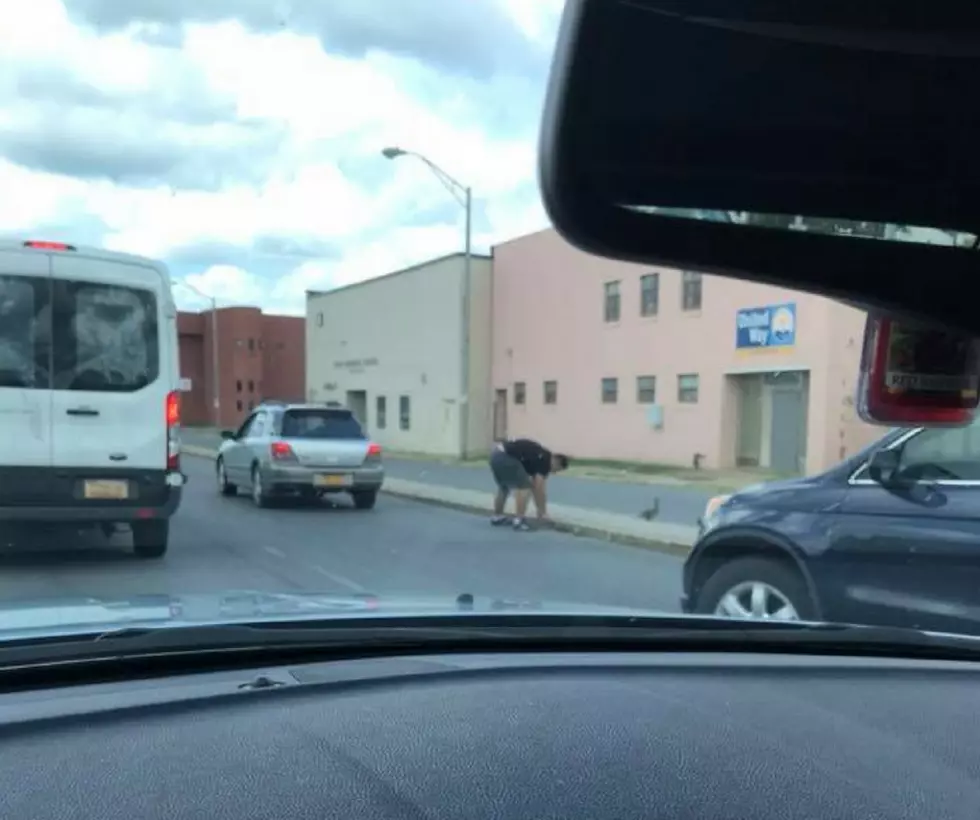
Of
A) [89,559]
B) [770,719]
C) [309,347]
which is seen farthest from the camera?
[309,347]

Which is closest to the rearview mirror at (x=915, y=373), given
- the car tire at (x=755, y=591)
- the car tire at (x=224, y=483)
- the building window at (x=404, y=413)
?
the car tire at (x=755, y=591)

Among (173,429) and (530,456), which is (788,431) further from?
(173,429)

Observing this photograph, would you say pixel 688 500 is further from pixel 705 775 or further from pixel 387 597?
pixel 705 775

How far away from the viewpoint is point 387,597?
3.93 meters

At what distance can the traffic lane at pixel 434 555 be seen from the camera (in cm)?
902

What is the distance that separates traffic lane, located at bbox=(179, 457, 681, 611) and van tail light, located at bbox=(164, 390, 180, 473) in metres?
1.22

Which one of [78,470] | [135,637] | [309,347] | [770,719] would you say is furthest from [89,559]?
[309,347]

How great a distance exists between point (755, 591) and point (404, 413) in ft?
112

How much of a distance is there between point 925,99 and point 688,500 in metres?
16.2

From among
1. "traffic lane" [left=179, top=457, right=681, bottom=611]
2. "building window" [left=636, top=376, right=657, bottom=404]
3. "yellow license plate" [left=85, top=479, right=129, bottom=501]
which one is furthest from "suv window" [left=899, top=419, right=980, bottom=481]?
"building window" [left=636, top=376, right=657, bottom=404]

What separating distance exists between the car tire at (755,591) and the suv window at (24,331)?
227 inches

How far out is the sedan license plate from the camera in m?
15.3

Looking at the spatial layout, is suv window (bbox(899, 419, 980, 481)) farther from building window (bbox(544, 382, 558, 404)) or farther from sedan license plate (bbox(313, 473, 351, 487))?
building window (bbox(544, 382, 558, 404))

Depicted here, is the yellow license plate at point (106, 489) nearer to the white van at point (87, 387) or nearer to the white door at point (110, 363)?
the white van at point (87, 387)
